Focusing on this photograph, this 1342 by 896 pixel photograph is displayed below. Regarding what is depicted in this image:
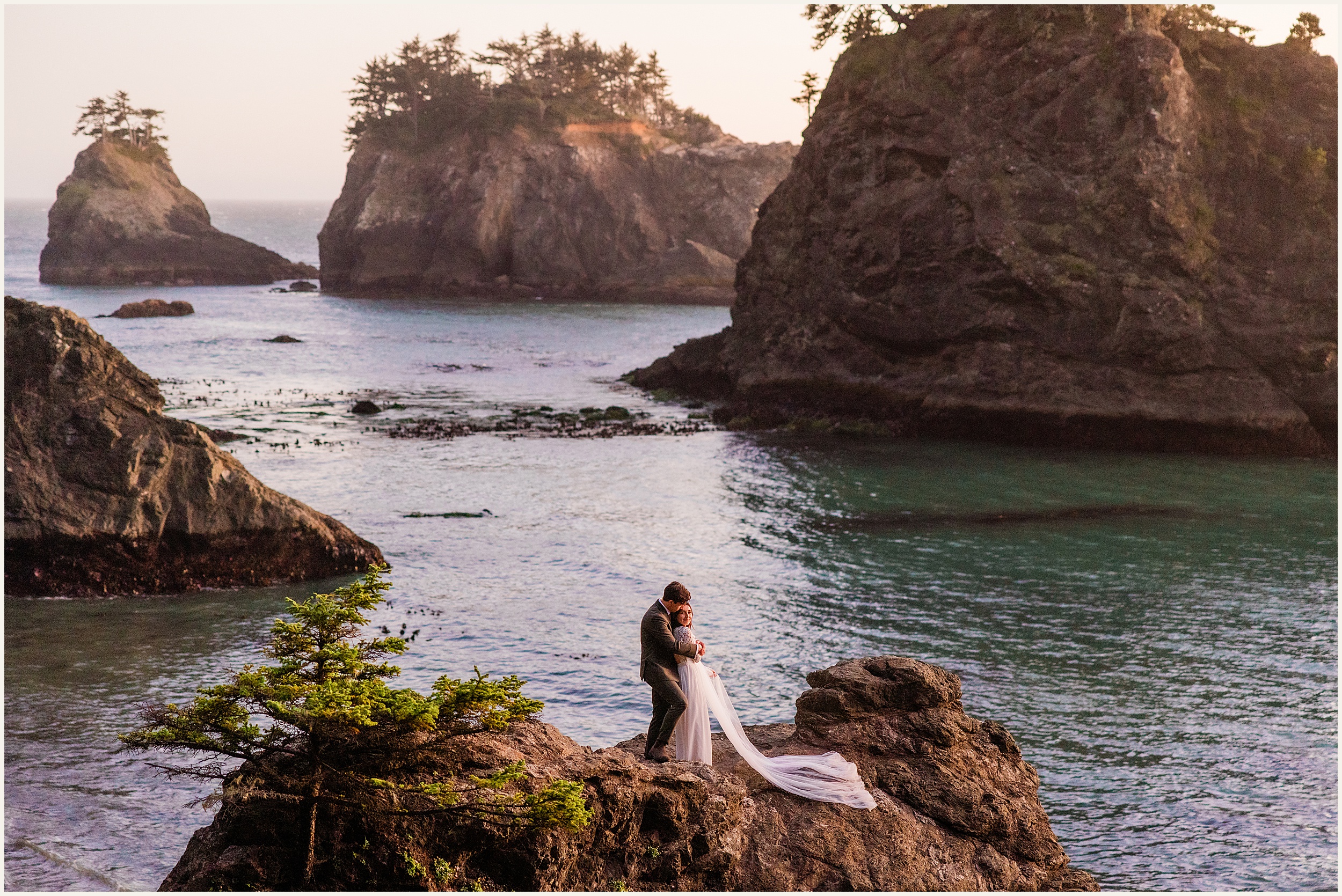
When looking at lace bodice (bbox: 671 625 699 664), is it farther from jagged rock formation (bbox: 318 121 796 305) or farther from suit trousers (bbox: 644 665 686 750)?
jagged rock formation (bbox: 318 121 796 305)

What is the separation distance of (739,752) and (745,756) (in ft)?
1.64

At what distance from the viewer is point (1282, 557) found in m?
34.2

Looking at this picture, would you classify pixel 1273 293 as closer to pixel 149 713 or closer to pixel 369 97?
pixel 149 713

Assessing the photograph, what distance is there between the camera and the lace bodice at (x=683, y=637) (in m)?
13.3

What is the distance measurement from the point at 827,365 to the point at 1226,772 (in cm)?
3907

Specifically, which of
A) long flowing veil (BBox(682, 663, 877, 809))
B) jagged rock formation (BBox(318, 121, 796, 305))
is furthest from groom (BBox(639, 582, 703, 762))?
jagged rock formation (BBox(318, 121, 796, 305))

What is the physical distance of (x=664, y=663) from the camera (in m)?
13.5

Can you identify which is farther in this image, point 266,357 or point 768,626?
point 266,357

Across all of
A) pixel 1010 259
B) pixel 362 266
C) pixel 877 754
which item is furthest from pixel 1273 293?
pixel 362 266

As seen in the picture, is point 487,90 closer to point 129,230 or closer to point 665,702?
point 129,230

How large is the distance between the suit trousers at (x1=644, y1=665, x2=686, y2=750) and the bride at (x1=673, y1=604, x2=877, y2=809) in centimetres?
9

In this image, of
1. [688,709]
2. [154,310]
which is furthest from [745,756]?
[154,310]

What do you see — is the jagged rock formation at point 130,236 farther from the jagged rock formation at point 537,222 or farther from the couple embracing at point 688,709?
the couple embracing at point 688,709

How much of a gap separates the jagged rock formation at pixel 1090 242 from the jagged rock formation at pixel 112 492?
102ft
